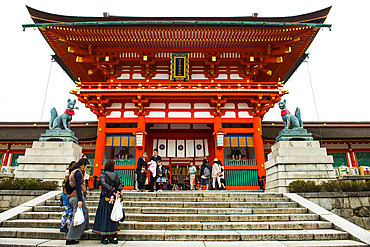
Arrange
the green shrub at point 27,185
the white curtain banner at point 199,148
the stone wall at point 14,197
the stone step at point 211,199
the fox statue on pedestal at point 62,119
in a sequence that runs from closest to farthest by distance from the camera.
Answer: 1. the stone step at point 211,199
2. the stone wall at point 14,197
3. the green shrub at point 27,185
4. the fox statue on pedestal at point 62,119
5. the white curtain banner at point 199,148

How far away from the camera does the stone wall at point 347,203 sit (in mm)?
7273

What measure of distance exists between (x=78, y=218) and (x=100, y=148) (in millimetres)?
8493

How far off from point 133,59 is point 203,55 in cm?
426

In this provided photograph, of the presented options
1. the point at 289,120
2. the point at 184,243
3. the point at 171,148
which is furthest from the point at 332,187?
the point at 171,148

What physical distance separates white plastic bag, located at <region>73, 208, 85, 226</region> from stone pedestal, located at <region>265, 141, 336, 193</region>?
712 cm

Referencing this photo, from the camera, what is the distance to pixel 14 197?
782cm

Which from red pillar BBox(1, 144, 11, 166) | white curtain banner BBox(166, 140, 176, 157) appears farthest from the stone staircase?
red pillar BBox(1, 144, 11, 166)

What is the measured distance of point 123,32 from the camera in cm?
1219

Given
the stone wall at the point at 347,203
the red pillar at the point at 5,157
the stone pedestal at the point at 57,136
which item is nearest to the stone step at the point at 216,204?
the stone wall at the point at 347,203

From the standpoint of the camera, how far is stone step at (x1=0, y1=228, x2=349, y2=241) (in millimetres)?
4973

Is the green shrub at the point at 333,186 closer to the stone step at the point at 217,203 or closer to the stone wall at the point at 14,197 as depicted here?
the stone step at the point at 217,203

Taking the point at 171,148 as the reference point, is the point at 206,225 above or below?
below

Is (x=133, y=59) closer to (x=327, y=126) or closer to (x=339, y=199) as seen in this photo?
(x=339, y=199)

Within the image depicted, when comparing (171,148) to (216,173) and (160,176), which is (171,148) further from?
(160,176)
